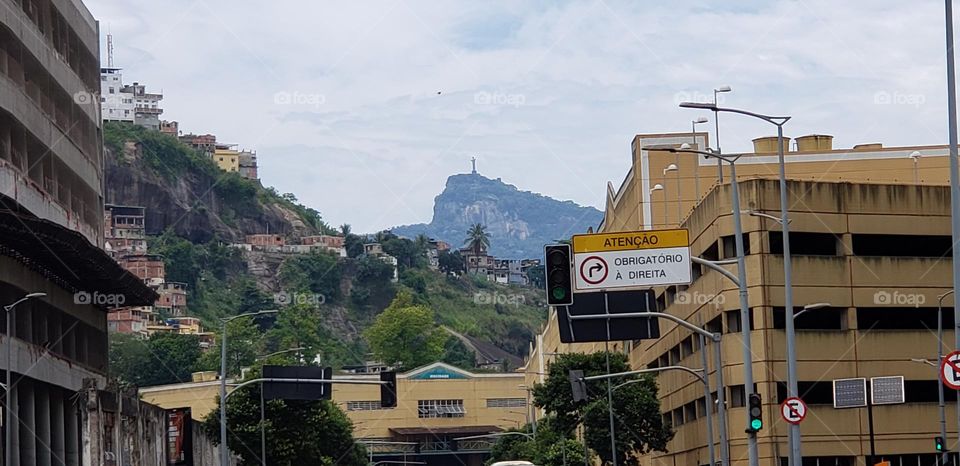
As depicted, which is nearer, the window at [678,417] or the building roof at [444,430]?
the window at [678,417]

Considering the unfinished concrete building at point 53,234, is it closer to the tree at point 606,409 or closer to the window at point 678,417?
the tree at point 606,409

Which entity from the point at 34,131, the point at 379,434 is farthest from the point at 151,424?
the point at 379,434

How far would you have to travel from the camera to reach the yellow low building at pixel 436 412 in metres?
167

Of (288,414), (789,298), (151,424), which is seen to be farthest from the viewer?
(288,414)

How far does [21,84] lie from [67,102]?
945 cm

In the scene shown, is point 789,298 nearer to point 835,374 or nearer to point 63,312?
point 835,374

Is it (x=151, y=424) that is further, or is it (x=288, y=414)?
(x=288, y=414)

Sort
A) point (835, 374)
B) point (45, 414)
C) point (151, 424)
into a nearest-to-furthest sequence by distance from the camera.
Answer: point (45, 414) → point (835, 374) → point (151, 424)

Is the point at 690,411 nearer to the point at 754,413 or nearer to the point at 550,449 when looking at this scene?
the point at 550,449

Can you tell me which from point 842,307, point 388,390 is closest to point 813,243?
point 842,307

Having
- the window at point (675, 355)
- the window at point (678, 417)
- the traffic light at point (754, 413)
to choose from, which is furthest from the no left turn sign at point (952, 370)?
the window at point (678, 417)

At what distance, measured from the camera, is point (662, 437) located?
8319 centimetres

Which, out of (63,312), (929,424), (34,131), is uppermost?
(34,131)

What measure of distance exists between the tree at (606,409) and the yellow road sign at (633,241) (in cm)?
3633
